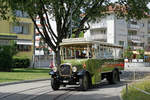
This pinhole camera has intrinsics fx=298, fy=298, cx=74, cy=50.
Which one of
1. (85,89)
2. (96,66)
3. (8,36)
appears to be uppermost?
(8,36)

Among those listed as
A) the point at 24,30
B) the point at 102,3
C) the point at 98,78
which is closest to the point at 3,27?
the point at 24,30

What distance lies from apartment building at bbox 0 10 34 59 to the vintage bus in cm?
3201

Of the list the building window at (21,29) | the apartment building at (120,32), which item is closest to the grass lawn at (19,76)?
the building window at (21,29)

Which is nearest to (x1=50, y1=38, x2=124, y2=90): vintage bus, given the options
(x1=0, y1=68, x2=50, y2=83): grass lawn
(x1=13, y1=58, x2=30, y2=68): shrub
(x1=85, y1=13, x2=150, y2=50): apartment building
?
(x1=0, y1=68, x2=50, y2=83): grass lawn

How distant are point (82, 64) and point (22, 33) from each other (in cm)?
3734

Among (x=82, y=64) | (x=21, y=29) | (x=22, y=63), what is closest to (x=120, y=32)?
(x=21, y=29)

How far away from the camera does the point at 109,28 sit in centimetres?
7062

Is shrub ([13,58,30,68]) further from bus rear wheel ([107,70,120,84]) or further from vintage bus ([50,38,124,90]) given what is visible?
vintage bus ([50,38,124,90])

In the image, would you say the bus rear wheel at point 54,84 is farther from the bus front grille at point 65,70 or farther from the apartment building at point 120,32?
the apartment building at point 120,32

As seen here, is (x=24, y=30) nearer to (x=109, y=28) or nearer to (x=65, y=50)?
(x=109, y=28)

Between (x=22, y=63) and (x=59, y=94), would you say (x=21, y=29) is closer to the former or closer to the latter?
(x=22, y=63)

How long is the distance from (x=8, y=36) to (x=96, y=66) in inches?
1307

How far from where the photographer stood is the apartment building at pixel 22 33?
4934 cm

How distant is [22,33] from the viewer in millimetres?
52406
